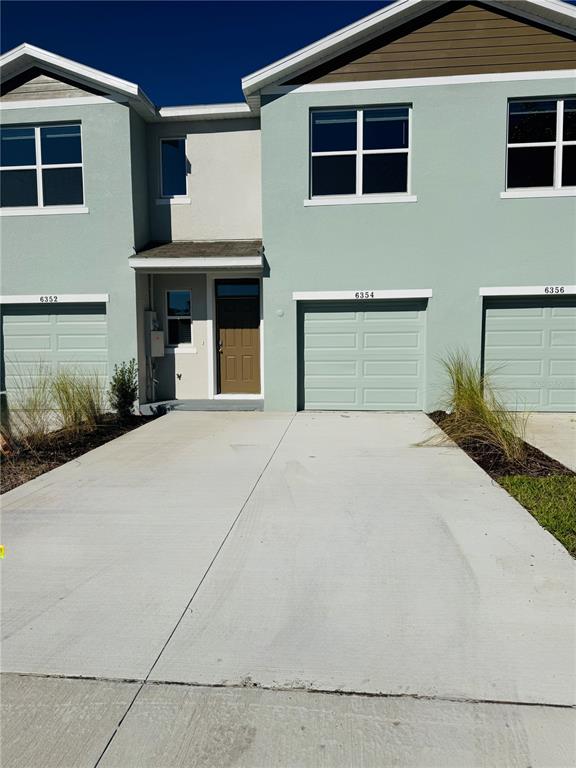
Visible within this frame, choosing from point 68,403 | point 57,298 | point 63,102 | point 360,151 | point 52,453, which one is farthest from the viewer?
point 57,298

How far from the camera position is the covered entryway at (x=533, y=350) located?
1113cm

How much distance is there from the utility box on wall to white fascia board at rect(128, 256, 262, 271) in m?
1.67

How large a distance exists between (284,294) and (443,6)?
6.24m

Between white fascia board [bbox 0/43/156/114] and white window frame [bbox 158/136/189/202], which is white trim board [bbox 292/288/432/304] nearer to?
white window frame [bbox 158/136/189/202]

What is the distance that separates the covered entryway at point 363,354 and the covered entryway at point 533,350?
1.50 meters

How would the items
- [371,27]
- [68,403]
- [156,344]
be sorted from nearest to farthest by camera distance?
[68,403] < [371,27] < [156,344]

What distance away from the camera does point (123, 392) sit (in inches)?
436

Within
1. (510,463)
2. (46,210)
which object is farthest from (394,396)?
(46,210)

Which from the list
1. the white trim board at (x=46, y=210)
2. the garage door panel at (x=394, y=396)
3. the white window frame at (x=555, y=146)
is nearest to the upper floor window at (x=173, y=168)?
the white trim board at (x=46, y=210)

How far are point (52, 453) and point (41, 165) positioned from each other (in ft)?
23.7

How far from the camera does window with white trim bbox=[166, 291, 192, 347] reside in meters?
12.8

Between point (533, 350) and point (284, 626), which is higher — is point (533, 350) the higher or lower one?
the higher one

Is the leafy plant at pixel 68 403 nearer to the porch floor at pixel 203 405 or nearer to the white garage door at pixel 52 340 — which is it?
the porch floor at pixel 203 405

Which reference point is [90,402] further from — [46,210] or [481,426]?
[481,426]
